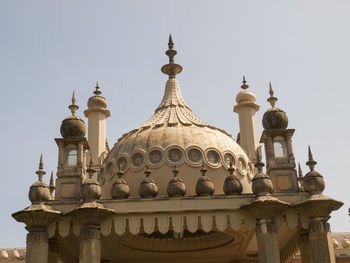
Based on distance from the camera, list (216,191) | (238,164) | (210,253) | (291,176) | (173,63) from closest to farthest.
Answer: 1. (291,176)
2. (216,191)
3. (238,164)
4. (210,253)
5. (173,63)

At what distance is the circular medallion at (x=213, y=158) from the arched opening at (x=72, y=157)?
6.43 m

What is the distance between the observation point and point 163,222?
20750mm

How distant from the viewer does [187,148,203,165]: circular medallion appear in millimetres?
24797

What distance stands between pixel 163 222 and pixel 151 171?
419 cm

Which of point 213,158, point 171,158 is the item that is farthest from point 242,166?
point 171,158

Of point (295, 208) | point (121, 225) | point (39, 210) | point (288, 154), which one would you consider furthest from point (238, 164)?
point (39, 210)

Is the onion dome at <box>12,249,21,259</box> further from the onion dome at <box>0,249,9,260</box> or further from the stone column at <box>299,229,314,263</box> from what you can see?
the stone column at <box>299,229,314,263</box>

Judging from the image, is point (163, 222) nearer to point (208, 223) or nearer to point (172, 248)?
point (208, 223)

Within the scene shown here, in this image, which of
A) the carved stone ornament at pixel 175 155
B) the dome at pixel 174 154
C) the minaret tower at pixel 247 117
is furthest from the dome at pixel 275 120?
the minaret tower at pixel 247 117

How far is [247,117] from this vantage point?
35.1 metres

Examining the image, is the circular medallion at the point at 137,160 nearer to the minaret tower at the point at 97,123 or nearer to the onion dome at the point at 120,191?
the onion dome at the point at 120,191

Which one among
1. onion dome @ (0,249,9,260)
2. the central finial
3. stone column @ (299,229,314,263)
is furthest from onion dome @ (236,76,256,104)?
onion dome @ (0,249,9,260)

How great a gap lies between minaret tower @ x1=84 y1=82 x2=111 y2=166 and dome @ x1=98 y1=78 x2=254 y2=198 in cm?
638

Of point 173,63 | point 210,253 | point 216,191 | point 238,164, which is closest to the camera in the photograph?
point 216,191
